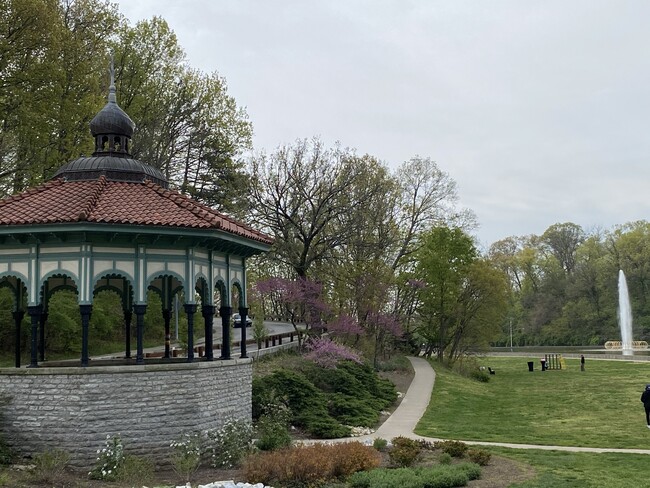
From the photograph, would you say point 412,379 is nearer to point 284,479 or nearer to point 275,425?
point 275,425

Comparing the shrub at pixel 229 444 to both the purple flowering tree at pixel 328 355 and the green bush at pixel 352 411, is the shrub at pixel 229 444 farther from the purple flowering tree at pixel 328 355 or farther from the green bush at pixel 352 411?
the purple flowering tree at pixel 328 355

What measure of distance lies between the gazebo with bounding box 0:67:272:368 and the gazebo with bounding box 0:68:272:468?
3 cm

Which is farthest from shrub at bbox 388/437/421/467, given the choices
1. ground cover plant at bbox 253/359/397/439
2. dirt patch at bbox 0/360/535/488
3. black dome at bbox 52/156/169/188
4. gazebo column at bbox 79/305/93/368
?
black dome at bbox 52/156/169/188

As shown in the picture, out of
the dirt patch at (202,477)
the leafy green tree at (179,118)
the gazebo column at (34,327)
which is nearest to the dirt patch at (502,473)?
the dirt patch at (202,477)

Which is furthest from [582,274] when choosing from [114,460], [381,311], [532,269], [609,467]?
[114,460]

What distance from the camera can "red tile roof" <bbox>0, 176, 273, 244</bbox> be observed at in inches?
588

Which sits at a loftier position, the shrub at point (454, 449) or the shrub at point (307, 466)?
the shrub at point (307, 466)

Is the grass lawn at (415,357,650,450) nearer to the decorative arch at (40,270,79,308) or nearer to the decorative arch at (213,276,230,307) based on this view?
the decorative arch at (213,276,230,307)

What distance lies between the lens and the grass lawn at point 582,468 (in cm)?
1302

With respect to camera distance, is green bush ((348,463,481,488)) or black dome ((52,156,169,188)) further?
black dome ((52,156,169,188))

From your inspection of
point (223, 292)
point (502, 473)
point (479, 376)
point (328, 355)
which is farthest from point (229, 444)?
point (479, 376)

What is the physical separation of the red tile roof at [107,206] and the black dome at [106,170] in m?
0.24

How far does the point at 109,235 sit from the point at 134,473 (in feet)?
17.5

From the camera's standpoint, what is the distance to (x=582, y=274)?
83875mm
